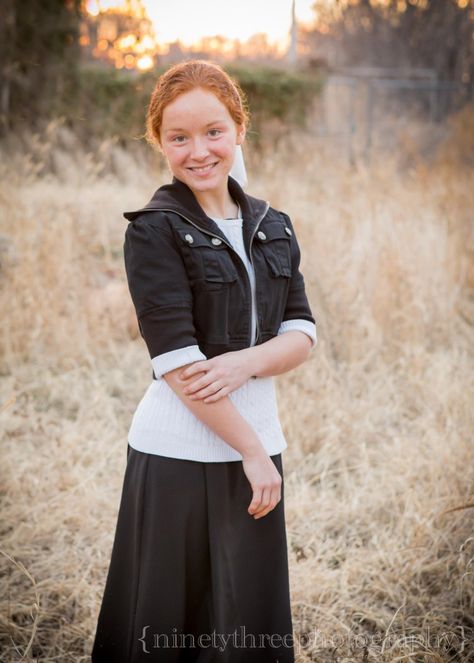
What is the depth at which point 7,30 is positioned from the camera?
8.89 meters

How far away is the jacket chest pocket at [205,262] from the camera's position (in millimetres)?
1361

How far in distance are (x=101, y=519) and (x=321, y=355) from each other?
157 cm

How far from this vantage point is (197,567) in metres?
1.53

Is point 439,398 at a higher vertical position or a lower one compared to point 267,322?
lower

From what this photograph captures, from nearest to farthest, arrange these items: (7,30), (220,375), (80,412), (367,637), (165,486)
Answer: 1. (220,375)
2. (165,486)
3. (367,637)
4. (80,412)
5. (7,30)

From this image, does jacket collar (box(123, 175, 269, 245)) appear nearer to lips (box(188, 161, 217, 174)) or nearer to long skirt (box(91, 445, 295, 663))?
lips (box(188, 161, 217, 174))

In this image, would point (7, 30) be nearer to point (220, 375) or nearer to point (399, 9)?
point (220, 375)

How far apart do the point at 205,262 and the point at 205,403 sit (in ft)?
1.01

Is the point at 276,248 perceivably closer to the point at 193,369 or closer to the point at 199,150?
the point at 199,150

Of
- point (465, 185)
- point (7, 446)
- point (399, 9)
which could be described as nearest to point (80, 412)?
point (7, 446)

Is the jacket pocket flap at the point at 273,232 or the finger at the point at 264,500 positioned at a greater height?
the jacket pocket flap at the point at 273,232

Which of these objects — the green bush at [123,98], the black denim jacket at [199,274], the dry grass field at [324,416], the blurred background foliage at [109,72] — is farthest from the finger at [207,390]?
the green bush at [123,98]

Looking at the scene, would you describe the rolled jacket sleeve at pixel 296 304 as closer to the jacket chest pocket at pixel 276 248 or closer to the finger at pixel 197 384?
the jacket chest pocket at pixel 276 248

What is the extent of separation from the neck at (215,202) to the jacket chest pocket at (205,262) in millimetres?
136
